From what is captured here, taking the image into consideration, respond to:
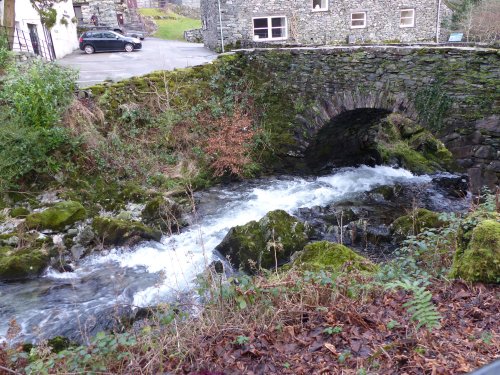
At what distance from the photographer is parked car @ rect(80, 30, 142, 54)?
2041cm

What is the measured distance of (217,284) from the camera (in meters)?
3.85

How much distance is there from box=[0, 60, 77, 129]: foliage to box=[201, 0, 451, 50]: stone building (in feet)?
29.1

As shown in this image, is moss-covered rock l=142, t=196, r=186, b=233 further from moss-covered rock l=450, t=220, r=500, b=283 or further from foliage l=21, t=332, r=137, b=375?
moss-covered rock l=450, t=220, r=500, b=283

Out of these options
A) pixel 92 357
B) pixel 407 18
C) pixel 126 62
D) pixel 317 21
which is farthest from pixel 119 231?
pixel 407 18

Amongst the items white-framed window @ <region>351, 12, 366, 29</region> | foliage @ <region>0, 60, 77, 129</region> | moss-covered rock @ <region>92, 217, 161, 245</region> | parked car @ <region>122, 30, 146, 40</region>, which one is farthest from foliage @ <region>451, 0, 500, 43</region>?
moss-covered rock @ <region>92, 217, 161, 245</region>

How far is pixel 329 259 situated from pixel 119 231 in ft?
14.5

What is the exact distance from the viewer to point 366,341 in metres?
3.01

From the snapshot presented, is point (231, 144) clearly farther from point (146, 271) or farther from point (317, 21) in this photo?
point (317, 21)

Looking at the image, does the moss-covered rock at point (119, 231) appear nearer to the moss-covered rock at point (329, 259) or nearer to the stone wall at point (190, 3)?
the moss-covered rock at point (329, 259)

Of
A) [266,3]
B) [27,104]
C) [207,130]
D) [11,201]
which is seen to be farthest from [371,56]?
[266,3]

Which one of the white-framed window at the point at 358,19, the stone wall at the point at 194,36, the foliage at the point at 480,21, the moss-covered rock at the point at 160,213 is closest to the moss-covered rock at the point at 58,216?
the moss-covered rock at the point at 160,213

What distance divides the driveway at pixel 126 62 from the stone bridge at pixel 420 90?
508 centimetres

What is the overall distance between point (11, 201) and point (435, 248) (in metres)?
8.08

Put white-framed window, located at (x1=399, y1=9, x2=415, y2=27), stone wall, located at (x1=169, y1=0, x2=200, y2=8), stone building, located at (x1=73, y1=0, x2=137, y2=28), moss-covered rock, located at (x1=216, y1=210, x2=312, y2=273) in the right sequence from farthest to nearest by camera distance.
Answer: stone wall, located at (x1=169, y1=0, x2=200, y2=8) → stone building, located at (x1=73, y1=0, x2=137, y2=28) → white-framed window, located at (x1=399, y1=9, x2=415, y2=27) → moss-covered rock, located at (x1=216, y1=210, x2=312, y2=273)
